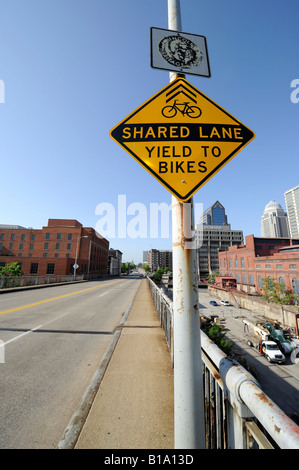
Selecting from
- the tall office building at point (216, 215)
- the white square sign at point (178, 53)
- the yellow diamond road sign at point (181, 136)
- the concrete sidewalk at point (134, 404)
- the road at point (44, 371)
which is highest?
the tall office building at point (216, 215)

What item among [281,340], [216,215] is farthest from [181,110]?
[216,215]

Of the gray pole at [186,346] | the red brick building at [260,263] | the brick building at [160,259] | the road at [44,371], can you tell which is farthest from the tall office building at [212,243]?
the gray pole at [186,346]

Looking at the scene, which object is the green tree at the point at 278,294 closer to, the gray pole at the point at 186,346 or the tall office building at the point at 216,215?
the gray pole at the point at 186,346

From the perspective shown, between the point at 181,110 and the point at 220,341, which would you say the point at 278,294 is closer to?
the point at 220,341

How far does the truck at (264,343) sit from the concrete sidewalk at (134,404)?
23382mm

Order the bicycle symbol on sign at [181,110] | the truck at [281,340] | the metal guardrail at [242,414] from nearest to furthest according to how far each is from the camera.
Result: the metal guardrail at [242,414] < the bicycle symbol on sign at [181,110] < the truck at [281,340]

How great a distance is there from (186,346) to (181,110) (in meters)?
1.96

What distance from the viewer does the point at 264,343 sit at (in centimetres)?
2262

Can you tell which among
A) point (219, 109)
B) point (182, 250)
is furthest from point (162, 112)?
point (182, 250)

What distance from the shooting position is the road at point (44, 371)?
2.56m

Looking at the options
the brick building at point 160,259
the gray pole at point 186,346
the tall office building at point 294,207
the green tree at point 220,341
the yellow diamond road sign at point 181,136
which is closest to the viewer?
the gray pole at point 186,346

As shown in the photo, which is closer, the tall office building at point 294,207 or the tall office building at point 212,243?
the tall office building at point 212,243
